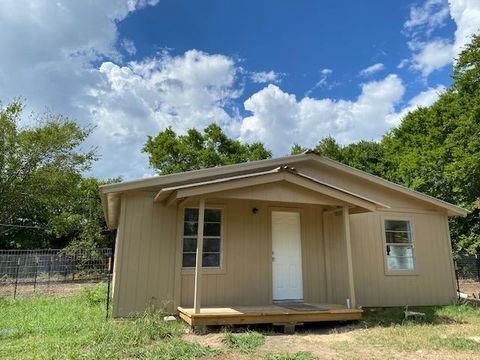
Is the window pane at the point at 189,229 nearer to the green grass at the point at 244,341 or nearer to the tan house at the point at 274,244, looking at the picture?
the tan house at the point at 274,244

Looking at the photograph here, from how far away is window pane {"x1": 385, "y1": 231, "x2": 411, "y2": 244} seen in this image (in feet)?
32.8

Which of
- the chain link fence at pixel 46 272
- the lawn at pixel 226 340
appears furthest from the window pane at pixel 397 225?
the chain link fence at pixel 46 272

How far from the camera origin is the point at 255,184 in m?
7.39

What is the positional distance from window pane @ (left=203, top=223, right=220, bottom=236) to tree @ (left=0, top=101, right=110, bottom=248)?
1476 centimetres

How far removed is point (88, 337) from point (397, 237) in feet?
25.8

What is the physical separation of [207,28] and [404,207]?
8782 millimetres

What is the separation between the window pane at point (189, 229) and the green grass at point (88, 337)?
175 cm

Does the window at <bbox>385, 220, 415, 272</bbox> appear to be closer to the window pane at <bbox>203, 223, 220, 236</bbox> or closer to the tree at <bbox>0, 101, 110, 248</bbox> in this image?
the window pane at <bbox>203, 223, 220, 236</bbox>

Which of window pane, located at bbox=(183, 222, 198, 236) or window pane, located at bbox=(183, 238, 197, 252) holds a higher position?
window pane, located at bbox=(183, 222, 198, 236)

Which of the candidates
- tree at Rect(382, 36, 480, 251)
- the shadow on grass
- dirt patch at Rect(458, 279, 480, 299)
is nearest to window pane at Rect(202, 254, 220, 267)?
the shadow on grass

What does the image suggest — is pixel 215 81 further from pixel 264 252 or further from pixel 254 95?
pixel 264 252

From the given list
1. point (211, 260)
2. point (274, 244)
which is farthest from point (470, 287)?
point (211, 260)

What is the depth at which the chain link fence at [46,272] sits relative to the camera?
13750 millimetres

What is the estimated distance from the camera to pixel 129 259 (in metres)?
7.62
